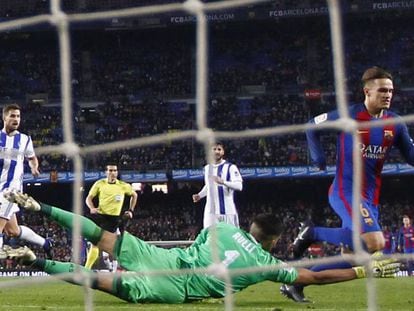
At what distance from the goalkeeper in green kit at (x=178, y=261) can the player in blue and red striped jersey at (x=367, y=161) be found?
1.87ft

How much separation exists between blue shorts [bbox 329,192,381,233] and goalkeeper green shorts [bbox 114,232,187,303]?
1548 mm

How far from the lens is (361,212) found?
A: 645 centimetres

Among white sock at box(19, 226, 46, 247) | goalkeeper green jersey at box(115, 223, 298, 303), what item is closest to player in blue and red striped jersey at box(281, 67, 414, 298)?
goalkeeper green jersey at box(115, 223, 298, 303)

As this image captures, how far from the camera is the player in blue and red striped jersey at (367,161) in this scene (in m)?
6.28

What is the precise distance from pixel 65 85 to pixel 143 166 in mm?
20218

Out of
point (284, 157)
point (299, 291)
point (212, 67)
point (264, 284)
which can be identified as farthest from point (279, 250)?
point (299, 291)

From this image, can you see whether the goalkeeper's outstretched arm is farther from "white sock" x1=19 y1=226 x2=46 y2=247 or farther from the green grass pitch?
"white sock" x1=19 y1=226 x2=46 y2=247

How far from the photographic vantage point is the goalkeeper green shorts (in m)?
5.21

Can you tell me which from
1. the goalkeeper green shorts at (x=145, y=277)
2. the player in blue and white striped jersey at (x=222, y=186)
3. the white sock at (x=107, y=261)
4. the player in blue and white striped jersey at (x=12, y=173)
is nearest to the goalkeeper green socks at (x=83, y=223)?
the goalkeeper green shorts at (x=145, y=277)

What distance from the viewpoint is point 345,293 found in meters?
8.23

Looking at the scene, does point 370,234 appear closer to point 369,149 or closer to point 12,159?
point 369,149

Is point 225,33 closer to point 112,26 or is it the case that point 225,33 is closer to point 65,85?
point 112,26

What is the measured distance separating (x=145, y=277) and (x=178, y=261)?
1.08 ft

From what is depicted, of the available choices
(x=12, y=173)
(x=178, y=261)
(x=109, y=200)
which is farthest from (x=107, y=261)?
(x=178, y=261)
